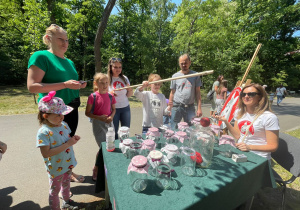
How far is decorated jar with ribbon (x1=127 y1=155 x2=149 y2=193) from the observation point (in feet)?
3.86

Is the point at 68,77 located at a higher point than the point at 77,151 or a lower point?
higher

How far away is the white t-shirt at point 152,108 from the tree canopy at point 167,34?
7.33m

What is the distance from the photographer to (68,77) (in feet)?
6.48

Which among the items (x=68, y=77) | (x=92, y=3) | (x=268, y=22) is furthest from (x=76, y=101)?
(x=268, y=22)

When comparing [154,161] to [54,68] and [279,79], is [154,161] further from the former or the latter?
[279,79]

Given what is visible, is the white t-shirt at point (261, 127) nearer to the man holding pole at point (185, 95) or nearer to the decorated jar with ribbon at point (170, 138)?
the decorated jar with ribbon at point (170, 138)

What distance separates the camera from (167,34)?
1841 centimetres

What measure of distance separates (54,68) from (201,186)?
6.71ft

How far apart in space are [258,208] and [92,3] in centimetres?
1320

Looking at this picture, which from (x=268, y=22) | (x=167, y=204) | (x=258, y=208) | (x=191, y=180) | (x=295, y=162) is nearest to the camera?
(x=167, y=204)

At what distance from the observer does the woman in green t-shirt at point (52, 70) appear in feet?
5.61

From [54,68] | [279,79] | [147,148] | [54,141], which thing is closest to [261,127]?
[147,148]

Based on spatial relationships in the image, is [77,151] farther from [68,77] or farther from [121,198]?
[121,198]

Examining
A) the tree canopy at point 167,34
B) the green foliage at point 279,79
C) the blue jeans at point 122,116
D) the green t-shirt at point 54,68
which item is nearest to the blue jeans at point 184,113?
the blue jeans at point 122,116
